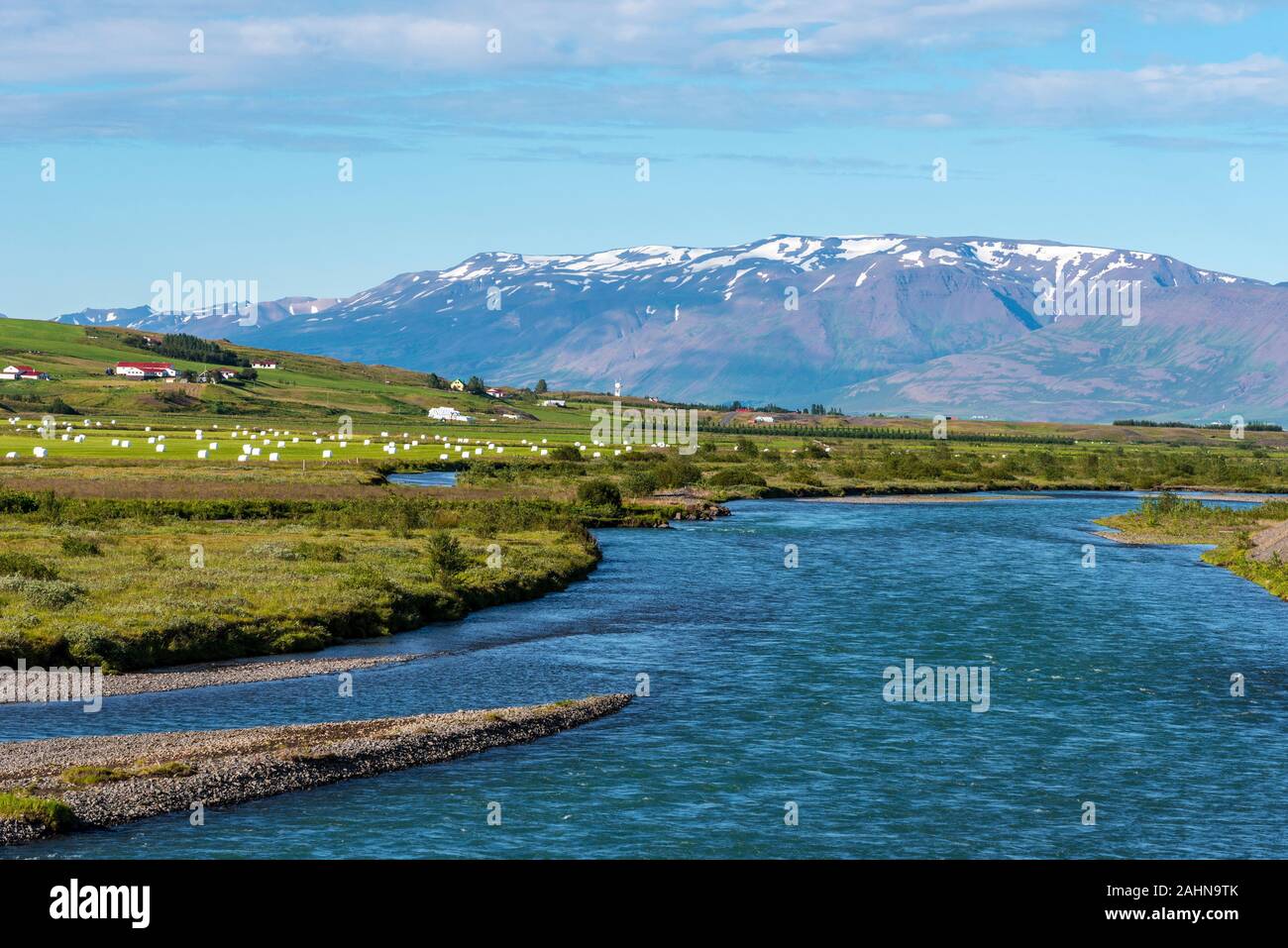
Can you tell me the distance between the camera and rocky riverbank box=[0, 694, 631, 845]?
2858cm

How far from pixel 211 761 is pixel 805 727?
49.4ft

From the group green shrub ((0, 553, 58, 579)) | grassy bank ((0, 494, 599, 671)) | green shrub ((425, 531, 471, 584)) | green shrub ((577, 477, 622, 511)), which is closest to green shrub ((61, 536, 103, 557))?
grassy bank ((0, 494, 599, 671))

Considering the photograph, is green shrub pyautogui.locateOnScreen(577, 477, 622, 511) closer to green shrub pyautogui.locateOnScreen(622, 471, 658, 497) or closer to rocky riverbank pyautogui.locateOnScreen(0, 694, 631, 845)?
green shrub pyautogui.locateOnScreen(622, 471, 658, 497)

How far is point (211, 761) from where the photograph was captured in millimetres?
31844

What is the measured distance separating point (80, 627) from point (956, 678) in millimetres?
26408

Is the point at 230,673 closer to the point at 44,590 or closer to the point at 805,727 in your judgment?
the point at 44,590

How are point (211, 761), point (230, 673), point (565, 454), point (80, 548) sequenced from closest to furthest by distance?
point (211, 761) → point (230, 673) → point (80, 548) → point (565, 454)

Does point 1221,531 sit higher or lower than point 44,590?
lower

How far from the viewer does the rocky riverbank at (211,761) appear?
28.6 m
